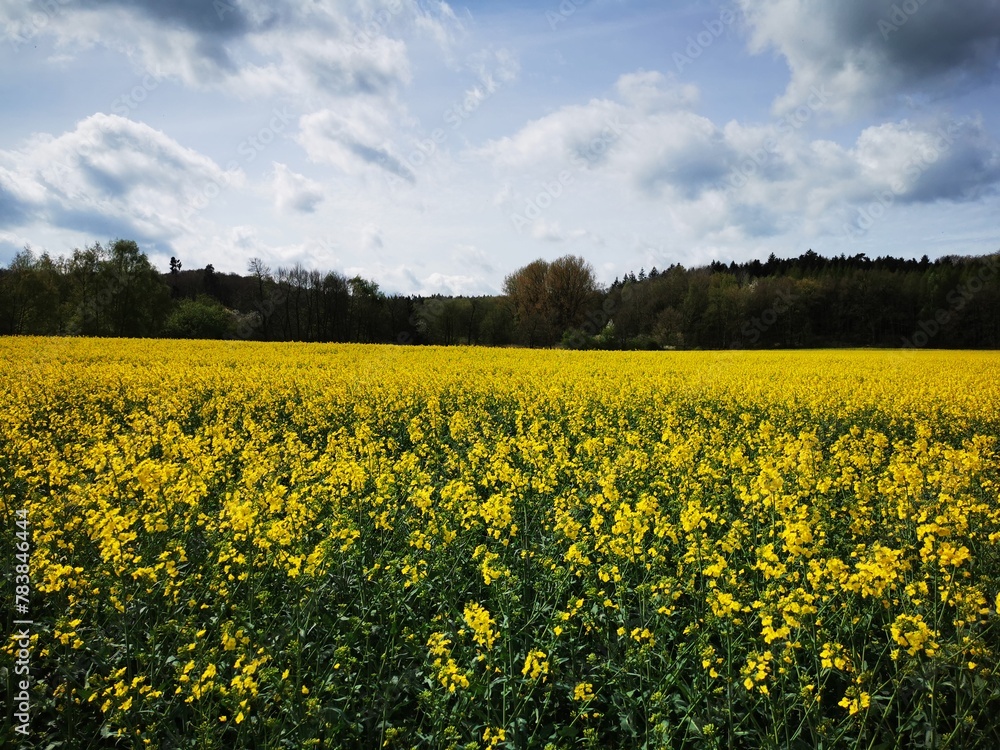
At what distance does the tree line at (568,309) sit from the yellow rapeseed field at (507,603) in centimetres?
4857

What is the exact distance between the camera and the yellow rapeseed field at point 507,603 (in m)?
3.14

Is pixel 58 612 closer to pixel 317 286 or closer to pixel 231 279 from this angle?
pixel 317 286

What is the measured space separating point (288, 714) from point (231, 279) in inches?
4634

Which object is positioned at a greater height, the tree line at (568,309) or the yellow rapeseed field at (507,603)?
the tree line at (568,309)

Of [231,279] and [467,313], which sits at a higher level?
[231,279]

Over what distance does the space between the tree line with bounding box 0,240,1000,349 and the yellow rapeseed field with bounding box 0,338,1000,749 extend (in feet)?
159

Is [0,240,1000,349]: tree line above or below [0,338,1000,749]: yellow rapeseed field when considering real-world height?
above

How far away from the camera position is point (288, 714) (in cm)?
315

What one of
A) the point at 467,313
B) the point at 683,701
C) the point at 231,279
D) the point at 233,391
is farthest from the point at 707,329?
the point at 231,279

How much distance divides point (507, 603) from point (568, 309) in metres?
60.8

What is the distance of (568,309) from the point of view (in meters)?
63.3

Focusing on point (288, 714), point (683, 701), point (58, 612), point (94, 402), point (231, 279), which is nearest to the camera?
point (288, 714)

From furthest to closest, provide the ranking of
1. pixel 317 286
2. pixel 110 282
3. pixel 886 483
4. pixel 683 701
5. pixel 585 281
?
pixel 317 286, pixel 585 281, pixel 110 282, pixel 886 483, pixel 683 701

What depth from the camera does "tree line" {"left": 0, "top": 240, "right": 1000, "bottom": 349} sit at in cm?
5094
